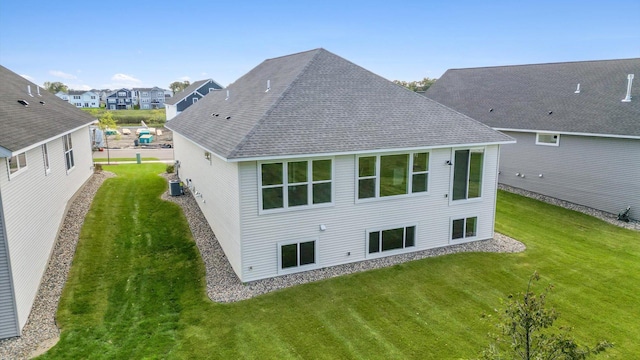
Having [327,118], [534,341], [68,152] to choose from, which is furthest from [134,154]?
[534,341]

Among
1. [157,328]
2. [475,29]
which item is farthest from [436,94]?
[157,328]

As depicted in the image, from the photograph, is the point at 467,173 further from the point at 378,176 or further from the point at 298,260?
the point at 298,260

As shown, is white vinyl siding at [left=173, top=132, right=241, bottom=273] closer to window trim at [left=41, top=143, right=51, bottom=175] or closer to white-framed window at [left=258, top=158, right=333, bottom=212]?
white-framed window at [left=258, top=158, right=333, bottom=212]

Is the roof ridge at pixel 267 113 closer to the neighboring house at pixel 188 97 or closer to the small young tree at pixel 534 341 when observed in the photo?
the small young tree at pixel 534 341

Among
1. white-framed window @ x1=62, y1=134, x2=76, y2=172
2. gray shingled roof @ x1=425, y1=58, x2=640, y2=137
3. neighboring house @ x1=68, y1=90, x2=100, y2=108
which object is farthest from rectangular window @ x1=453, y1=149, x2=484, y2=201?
neighboring house @ x1=68, y1=90, x2=100, y2=108

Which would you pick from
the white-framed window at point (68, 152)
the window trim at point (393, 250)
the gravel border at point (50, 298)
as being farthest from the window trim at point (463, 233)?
the white-framed window at point (68, 152)

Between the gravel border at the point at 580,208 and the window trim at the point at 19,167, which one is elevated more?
the window trim at the point at 19,167

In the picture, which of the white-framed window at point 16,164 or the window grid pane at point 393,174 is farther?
the window grid pane at point 393,174
